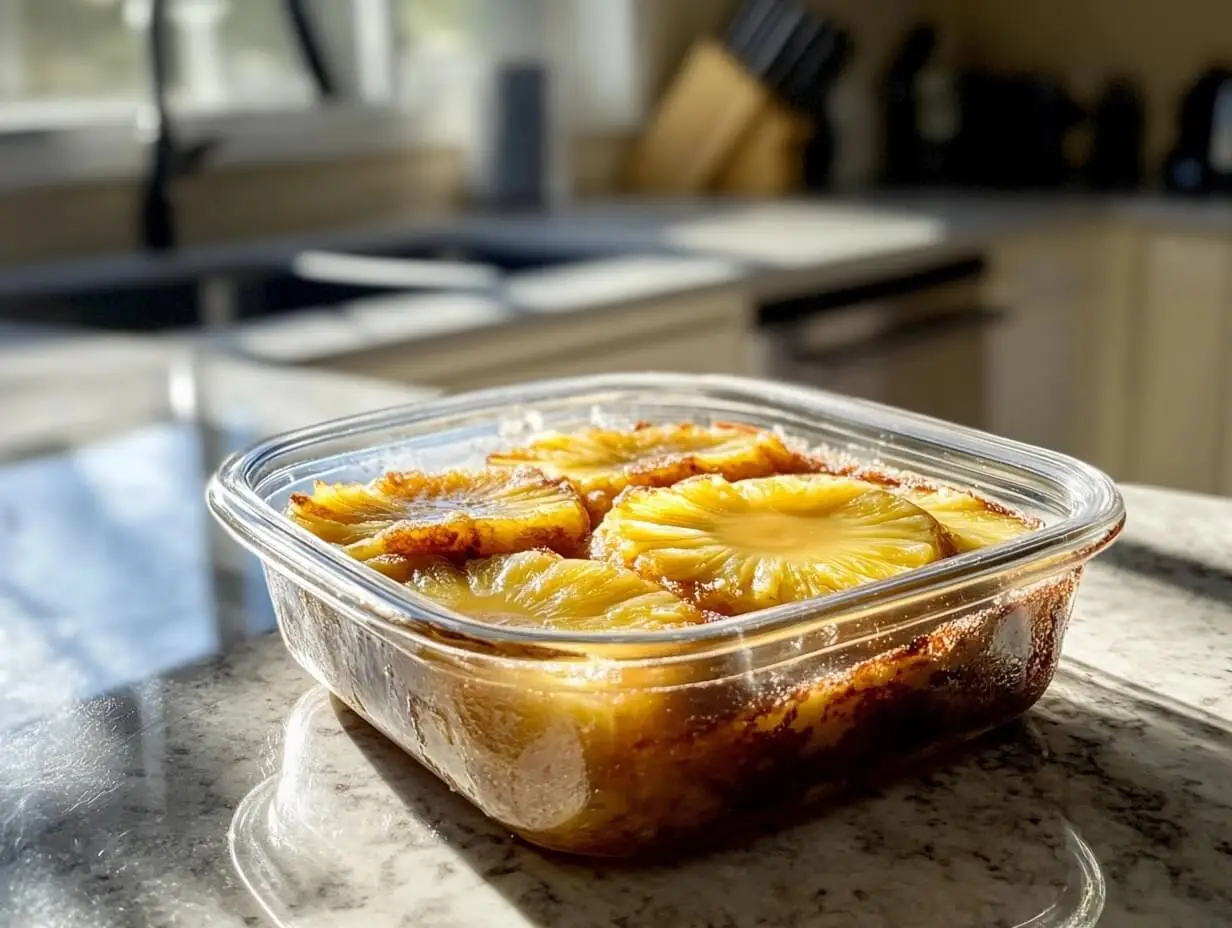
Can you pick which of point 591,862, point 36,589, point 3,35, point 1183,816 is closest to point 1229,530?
point 1183,816

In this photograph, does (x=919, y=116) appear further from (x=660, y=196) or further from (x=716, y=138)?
(x=660, y=196)

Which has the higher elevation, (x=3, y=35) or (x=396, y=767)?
(x=3, y=35)

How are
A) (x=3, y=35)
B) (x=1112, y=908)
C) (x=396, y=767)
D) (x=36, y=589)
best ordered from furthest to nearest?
(x=3, y=35), (x=36, y=589), (x=396, y=767), (x=1112, y=908)

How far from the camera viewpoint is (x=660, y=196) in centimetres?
296

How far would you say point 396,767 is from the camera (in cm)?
58

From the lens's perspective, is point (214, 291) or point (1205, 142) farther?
point (1205, 142)

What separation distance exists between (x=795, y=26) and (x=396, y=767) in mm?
2417


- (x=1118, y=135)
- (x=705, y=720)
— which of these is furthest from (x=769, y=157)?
(x=705, y=720)

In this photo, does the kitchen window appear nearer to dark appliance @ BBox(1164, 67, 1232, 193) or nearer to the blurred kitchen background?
the blurred kitchen background

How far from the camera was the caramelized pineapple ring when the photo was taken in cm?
50

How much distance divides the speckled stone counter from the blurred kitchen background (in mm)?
962

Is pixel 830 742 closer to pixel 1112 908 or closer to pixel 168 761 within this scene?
pixel 1112 908

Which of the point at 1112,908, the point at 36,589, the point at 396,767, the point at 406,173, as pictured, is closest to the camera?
the point at 1112,908

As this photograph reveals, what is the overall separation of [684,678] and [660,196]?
2.56 m
